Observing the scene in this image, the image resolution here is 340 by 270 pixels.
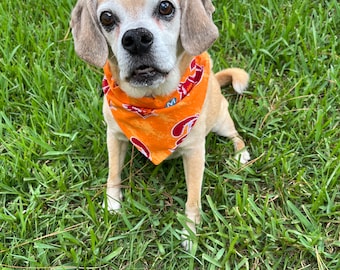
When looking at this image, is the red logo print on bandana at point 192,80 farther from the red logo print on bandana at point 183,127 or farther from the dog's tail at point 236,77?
the dog's tail at point 236,77

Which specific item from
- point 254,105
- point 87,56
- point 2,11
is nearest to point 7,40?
point 2,11

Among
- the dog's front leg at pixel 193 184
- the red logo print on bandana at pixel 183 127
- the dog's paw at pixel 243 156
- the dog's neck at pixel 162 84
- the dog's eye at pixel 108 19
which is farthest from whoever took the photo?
the dog's paw at pixel 243 156

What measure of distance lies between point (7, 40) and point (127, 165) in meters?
1.32

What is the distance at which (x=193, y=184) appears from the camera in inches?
102

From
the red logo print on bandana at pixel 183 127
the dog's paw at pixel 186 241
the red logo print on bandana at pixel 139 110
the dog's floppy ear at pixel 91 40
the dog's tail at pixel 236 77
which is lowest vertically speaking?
the dog's paw at pixel 186 241

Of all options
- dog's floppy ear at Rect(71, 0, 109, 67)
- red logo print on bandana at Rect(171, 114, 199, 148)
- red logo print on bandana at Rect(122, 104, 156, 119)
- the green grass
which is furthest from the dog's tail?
dog's floppy ear at Rect(71, 0, 109, 67)

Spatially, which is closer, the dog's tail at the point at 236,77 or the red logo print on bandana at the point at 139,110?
the red logo print on bandana at the point at 139,110

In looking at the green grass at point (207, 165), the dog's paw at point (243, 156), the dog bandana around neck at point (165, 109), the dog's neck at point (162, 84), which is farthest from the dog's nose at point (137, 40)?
the dog's paw at point (243, 156)

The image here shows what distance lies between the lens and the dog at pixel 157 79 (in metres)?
2.08

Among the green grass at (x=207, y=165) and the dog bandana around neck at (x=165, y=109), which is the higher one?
the dog bandana around neck at (x=165, y=109)

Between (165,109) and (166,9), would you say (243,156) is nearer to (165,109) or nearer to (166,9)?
(165,109)

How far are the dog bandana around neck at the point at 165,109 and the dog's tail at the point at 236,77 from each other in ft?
1.97

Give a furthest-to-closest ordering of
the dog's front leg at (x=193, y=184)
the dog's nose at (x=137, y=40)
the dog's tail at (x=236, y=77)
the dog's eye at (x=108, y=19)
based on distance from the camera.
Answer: the dog's tail at (x=236, y=77) → the dog's front leg at (x=193, y=184) → the dog's eye at (x=108, y=19) → the dog's nose at (x=137, y=40)

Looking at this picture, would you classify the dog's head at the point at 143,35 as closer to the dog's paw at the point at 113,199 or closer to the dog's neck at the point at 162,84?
the dog's neck at the point at 162,84
